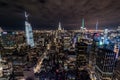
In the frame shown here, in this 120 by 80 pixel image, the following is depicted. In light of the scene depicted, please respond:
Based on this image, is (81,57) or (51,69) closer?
(51,69)

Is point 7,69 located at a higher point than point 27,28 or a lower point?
lower

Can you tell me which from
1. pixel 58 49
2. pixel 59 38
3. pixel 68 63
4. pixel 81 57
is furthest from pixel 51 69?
pixel 59 38

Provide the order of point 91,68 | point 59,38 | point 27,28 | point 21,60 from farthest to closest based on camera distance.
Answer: point 59,38 < point 27,28 < point 21,60 < point 91,68

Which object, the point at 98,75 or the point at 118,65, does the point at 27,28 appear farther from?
the point at 118,65

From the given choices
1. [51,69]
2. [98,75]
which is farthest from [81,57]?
[51,69]

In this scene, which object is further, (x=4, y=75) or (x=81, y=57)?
(x=81, y=57)

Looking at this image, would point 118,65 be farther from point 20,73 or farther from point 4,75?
point 4,75

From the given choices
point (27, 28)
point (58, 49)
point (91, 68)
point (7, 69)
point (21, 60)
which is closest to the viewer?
point (7, 69)

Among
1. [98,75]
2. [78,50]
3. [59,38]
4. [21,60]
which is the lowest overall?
[98,75]

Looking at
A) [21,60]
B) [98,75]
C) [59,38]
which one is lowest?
[98,75]
